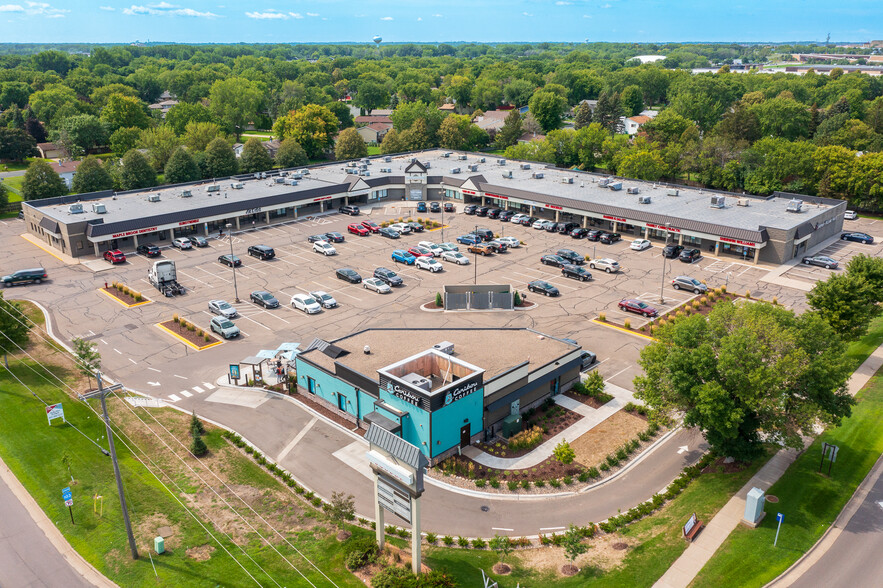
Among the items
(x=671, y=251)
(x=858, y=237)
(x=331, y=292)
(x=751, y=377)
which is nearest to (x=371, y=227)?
(x=331, y=292)

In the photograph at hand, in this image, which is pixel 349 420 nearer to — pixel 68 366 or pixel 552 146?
pixel 68 366

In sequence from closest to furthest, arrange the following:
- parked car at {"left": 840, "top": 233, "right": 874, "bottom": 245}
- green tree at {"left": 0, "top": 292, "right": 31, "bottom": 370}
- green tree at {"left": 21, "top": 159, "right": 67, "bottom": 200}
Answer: green tree at {"left": 0, "top": 292, "right": 31, "bottom": 370}
parked car at {"left": 840, "top": 233, "right": 874, "bottom": 245}
green tree at {"left": 21, "top": 159, "right": 67, "bottom": 200}

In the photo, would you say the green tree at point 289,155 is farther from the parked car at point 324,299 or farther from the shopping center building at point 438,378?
the shopping center building at point 438,378

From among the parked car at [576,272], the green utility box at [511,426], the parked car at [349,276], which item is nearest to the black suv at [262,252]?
the parked car at [349,276]

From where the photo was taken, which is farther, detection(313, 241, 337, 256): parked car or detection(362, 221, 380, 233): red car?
detection(362, 221, 380, 233): red car

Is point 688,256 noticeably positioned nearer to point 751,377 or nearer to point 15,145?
point 751,377

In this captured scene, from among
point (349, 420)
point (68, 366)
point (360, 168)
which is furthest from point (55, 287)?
point (360, 168)

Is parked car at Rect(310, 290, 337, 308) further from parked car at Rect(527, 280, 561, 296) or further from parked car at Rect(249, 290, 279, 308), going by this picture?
parked car at Rect(527, 280, 561, 296)

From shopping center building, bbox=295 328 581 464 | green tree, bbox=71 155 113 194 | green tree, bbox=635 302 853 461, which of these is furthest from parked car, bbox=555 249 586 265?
green tree, bbox=71 155 113 194
